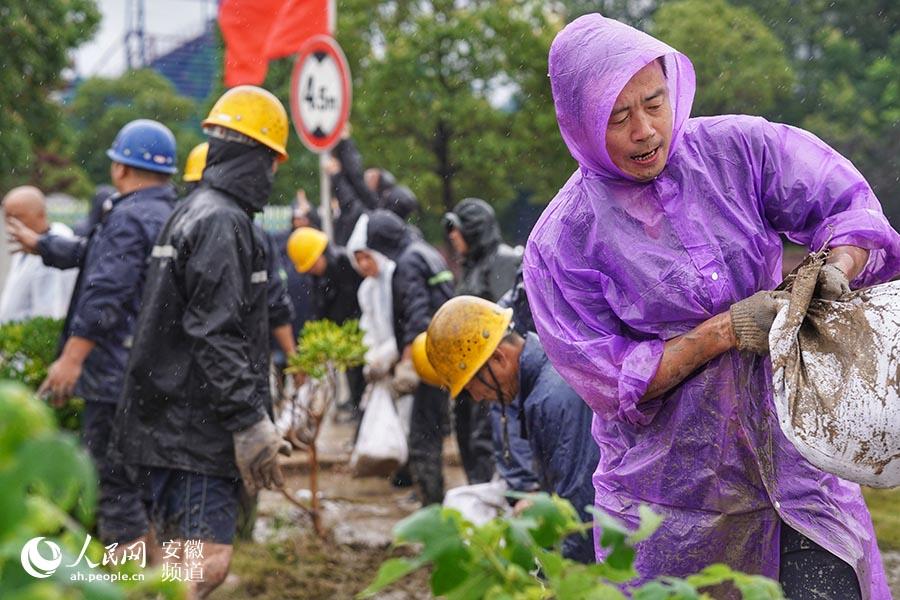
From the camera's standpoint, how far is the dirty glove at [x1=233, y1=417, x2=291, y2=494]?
4914 mm

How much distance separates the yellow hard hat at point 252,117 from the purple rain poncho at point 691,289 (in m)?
2.33

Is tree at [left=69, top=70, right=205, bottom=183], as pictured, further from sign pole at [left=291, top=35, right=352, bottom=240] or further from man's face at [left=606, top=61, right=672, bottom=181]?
man's face at [left=606, top=61, right=672, bottom=181]

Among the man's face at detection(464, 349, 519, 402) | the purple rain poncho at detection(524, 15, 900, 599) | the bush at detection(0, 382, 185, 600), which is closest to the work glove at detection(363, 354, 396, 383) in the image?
the man's face at detection(464, 349, 519, 402)

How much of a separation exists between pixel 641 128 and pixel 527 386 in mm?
1650

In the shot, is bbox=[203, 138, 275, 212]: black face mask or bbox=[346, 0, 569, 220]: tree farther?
bbox=[346, 0, 569, 220]: tree

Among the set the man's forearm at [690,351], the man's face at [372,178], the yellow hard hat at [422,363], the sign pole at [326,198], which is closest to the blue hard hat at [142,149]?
the yellow hard hat at [422,363]

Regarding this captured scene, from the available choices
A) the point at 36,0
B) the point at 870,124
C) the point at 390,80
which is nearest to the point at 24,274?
the point at 36,0

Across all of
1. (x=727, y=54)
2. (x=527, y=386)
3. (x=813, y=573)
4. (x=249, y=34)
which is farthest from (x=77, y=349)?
(x=727, y=54)

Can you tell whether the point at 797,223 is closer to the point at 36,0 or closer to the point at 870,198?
the point at 870,198

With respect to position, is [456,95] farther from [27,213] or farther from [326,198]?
[27,213]

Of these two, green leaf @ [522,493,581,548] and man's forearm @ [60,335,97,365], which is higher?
green leaf @ [522,493,581,548]

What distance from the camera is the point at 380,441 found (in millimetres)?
8094

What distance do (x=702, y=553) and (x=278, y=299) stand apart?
389 cm

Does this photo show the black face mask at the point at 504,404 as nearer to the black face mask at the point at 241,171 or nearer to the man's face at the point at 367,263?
the black face mask at the point at 241,171
